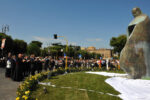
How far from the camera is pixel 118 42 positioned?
67250mm

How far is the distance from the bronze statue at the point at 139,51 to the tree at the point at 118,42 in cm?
5816

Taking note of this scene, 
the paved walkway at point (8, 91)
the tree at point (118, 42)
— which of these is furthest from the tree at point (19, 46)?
the paved walkway at point (8, 91)

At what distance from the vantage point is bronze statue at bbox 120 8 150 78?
10.9m

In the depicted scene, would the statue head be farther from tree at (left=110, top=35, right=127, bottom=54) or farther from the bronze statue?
tree at (left=110, top=35, right=127, bottom=54)

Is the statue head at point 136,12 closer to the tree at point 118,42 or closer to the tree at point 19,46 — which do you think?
the tree at point 118,42

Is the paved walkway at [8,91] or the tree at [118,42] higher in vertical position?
the tree at [118,42]

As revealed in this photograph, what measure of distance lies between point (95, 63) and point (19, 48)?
165ft

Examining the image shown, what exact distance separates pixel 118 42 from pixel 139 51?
5867 cm

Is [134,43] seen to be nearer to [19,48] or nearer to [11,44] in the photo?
[11,44]

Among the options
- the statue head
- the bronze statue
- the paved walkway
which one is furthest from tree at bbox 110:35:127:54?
the paved walkway

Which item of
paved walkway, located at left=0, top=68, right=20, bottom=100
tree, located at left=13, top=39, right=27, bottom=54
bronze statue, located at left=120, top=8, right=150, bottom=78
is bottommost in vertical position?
paved walkway, located at left=0, top=68, right=20, bottom=100

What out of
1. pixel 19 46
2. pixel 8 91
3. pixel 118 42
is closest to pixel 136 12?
pixel 8 91

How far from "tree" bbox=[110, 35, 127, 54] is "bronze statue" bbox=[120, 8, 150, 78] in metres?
58.2

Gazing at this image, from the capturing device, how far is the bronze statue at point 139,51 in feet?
35.8
